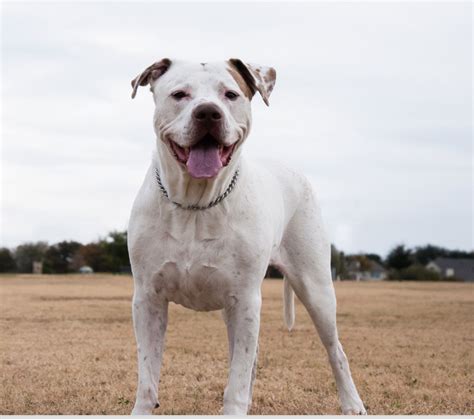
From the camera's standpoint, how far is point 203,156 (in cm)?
538

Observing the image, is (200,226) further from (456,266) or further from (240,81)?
(456,266)

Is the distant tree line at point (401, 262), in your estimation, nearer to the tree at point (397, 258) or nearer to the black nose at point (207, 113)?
the tree at point (397, 258)

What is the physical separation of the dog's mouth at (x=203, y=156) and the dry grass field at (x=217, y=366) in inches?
125

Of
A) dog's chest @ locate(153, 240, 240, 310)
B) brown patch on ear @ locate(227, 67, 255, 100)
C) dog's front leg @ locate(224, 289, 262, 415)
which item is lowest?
dog's front leg @ locate(224, 289, 262, 415)

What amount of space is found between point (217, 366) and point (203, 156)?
6.32 m

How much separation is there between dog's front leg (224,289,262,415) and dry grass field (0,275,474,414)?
2035 millimetres

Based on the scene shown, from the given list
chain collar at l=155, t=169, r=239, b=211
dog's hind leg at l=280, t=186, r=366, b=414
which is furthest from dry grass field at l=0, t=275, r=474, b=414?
chain collar at l=155, t=169, r=239, b=211

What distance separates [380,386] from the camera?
9523 millimetres

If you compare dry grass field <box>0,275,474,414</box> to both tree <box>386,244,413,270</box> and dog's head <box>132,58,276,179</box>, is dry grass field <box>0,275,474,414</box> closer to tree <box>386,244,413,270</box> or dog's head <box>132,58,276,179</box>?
dog's head <box>132,58,276,179</box>

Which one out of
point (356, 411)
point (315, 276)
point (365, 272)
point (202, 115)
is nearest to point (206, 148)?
point (202, 115)

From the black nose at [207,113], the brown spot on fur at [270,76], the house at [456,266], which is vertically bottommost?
the black nose at [207,113]

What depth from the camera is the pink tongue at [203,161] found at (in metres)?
5.35

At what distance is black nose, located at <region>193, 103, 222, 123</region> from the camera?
16.8 ft

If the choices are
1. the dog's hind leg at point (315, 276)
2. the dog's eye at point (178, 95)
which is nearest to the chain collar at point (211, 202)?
the dog's eye at point (178, 95)
